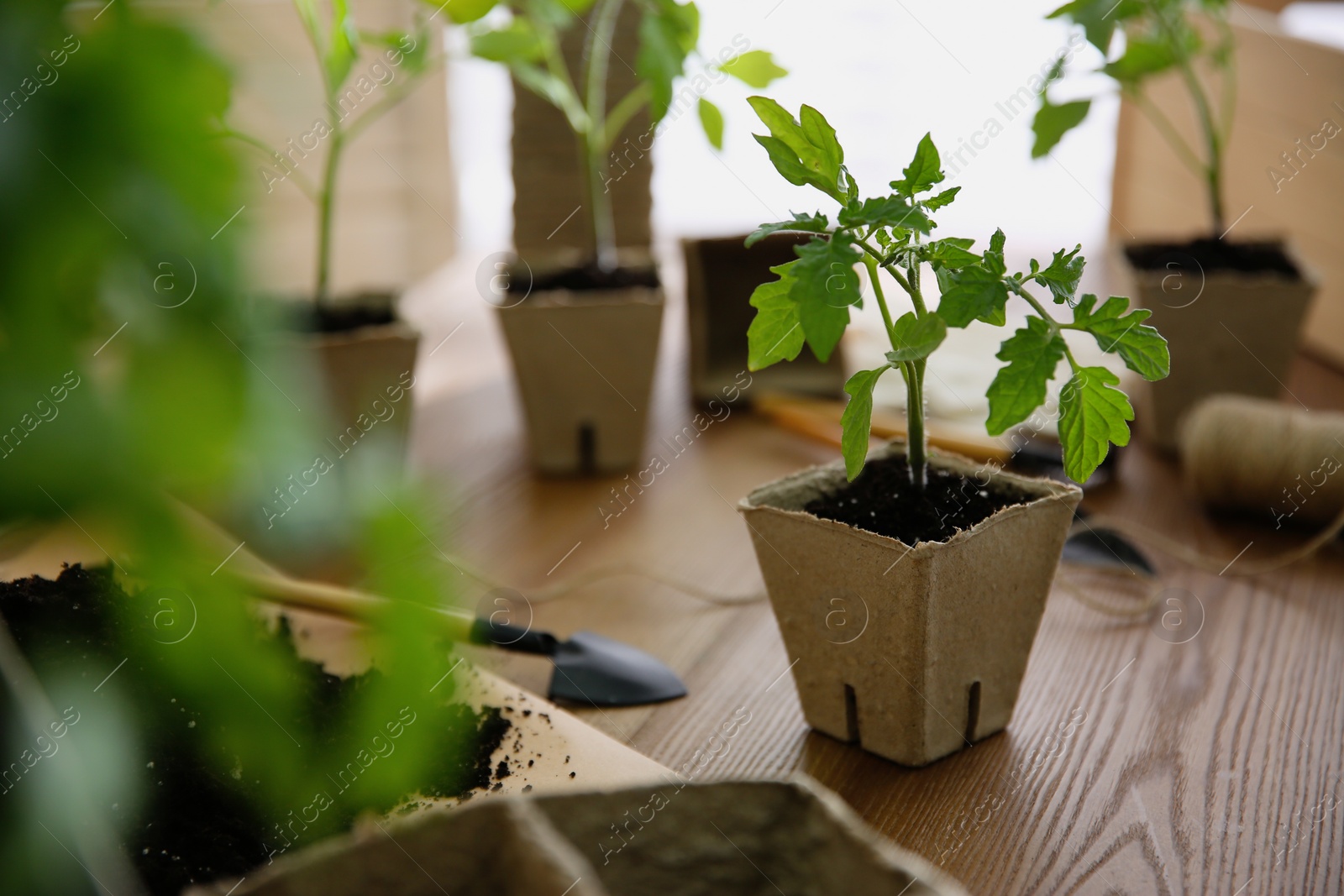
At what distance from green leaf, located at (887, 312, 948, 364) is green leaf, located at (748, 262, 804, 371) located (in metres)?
0.06

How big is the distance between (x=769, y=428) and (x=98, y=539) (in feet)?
4.47

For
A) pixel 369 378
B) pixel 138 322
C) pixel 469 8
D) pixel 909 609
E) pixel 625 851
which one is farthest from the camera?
pixel 369 378

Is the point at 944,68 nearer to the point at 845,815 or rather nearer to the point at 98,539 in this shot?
the point at 845,815

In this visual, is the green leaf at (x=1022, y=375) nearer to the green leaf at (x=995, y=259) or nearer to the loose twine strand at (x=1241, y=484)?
the green leaf at (x=995, y=259)

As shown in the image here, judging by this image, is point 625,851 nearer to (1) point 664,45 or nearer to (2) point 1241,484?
(1) point 664,45

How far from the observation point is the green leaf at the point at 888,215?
67 cm

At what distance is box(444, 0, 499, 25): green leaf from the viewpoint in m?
1.17

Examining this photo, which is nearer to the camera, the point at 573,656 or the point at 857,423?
the point at 857,423

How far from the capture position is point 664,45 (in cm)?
105

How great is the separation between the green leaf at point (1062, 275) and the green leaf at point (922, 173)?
83mm

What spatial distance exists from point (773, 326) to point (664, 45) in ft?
1.53

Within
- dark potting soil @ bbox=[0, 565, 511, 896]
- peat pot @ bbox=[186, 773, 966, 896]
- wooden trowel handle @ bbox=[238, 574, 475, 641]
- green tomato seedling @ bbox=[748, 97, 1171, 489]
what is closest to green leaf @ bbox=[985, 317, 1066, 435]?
green tomato seedling @ bbox=[748, 97, 1171, 489]

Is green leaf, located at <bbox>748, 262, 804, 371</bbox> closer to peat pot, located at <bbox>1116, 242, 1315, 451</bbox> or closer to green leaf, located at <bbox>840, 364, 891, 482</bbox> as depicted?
green leaf, located at <bbox>840, 364, 891, 482</bbox>

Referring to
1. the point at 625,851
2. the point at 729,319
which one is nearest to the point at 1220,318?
the point at 729,319
